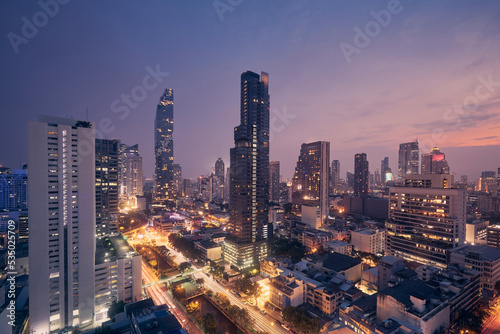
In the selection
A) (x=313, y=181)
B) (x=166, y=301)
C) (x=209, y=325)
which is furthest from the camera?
(x=313, y=181)

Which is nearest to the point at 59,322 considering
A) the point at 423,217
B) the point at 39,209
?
the point at 39,209

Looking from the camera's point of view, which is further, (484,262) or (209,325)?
(484,262)

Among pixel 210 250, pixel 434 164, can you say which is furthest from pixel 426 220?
pixel 434 164

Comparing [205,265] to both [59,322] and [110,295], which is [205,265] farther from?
[59,322]

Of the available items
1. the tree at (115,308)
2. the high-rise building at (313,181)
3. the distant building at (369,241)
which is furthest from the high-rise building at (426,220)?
the tree at (115,308)

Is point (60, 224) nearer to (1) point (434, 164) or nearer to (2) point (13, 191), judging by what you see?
(2) point (13, 191)
